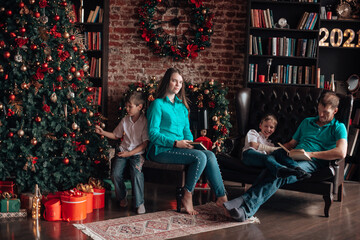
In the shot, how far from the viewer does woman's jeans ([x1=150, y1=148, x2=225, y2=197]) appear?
321 centimetres

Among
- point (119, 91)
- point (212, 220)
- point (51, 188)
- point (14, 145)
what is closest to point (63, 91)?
point (14, 145)

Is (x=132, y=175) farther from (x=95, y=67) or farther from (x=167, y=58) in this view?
(x=167, y=58)

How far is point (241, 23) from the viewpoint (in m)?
5.46

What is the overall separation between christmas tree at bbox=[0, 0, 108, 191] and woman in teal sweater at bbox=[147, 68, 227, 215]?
0.65 metres

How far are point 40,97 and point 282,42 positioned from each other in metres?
3.17

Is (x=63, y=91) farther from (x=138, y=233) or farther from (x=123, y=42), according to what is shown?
(x=123, y=42)

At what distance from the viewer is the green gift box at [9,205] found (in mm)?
3119

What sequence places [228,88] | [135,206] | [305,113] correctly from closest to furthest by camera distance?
[135,206] < [305,113] < [228,88]

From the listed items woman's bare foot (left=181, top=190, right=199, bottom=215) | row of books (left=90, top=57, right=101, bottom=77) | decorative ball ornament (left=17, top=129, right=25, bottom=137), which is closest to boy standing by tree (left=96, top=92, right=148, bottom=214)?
woman's bare foot (left=181, top=190, right=199, bottom=215)

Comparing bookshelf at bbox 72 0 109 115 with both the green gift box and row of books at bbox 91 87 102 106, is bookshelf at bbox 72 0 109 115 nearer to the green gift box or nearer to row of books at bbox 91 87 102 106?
row of books at bbox 91 87 102 106

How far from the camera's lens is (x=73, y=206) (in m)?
3.06

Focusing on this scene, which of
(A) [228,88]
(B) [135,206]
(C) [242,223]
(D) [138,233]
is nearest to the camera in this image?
(D) [138,233]

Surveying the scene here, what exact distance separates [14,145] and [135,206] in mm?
1078

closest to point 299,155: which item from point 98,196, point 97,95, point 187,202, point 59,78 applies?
point 187,202
